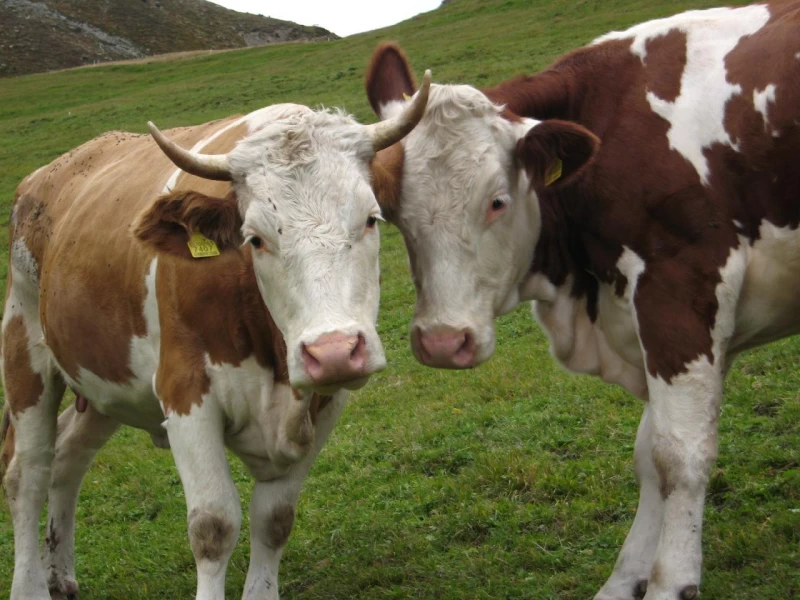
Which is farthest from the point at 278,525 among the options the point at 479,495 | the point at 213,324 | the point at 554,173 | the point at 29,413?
the point at 554,173

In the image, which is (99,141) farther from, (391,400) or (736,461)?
(736,461)

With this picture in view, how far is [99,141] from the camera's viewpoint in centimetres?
754

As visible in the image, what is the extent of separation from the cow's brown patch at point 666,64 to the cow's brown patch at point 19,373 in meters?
4.20

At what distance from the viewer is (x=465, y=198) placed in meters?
5.25

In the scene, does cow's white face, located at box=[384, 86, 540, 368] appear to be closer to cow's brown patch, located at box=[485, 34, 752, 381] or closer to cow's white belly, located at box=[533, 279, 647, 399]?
cow's brown patch, located at box=[485, 34, 752, 381]

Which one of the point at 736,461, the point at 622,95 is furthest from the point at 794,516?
the point at 622,95

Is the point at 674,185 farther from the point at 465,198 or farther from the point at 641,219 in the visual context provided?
the point at 465,198

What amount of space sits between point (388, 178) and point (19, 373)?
3.18m

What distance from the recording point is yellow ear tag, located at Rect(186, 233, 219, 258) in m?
4.84

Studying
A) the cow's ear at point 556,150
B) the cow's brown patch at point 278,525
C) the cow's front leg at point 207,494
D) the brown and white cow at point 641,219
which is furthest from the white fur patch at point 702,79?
the cow's brown patch at point 278,525

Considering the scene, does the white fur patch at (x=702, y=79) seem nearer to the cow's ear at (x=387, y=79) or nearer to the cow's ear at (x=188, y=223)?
the cow's ear at (x=387, y=79)

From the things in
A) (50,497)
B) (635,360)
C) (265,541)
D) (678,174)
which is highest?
(678,174)

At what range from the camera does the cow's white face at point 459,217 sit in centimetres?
521

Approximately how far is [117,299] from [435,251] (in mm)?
1722
